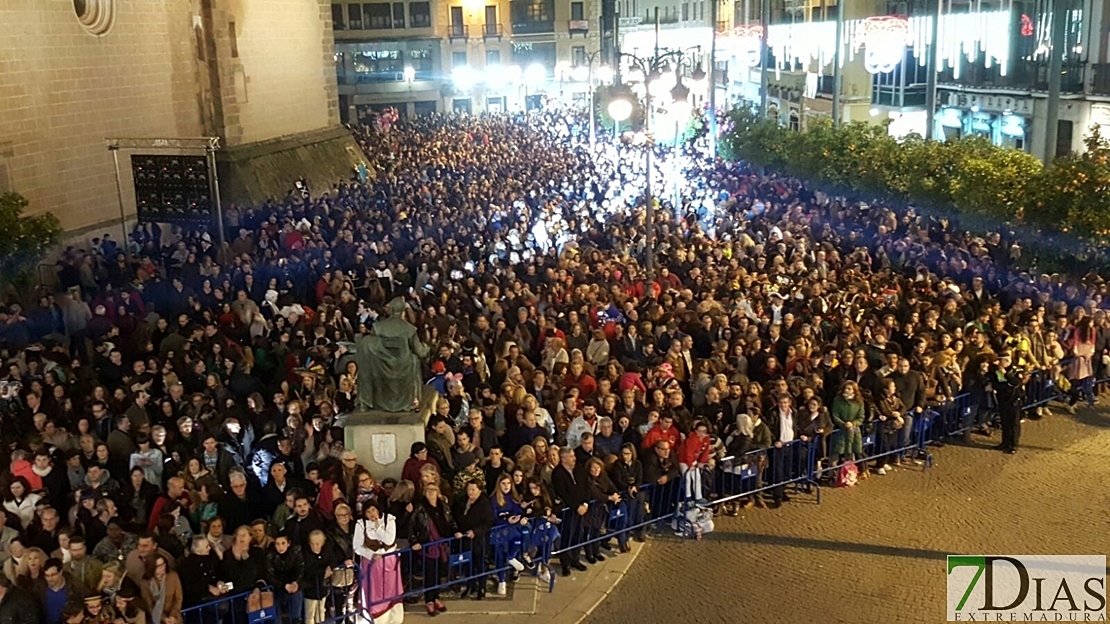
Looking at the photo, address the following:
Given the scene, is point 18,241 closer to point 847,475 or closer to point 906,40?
point 847,475

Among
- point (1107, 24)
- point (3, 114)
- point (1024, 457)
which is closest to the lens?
point (1024, 457)

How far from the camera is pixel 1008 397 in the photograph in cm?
1191

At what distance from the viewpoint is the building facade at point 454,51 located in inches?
2608

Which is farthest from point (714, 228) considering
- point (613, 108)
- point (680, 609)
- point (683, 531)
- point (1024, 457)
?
Result: point (680, 609)

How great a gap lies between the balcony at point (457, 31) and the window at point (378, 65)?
3.83 m

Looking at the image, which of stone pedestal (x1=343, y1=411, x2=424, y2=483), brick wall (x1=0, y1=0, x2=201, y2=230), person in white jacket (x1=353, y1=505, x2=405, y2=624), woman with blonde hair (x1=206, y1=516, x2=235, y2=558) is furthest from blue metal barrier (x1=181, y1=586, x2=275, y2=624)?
brick wall (x1=0, y1=0, x2=201, y2=230)

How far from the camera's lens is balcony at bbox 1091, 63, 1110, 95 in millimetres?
25875

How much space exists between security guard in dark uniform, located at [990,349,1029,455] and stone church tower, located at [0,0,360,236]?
1863cm

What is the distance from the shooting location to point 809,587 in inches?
363

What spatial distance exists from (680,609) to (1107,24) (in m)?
23.4

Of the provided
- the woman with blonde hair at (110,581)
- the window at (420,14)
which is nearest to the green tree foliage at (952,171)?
the woman with blonde hair at (110,581)

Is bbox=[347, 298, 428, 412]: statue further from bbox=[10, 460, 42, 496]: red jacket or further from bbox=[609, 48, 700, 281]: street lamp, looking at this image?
bbox=[609, 48, 700, 281]: street lamp

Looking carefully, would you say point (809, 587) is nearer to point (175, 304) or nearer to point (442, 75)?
point (175, 304)

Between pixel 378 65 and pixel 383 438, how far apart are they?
60578mm
